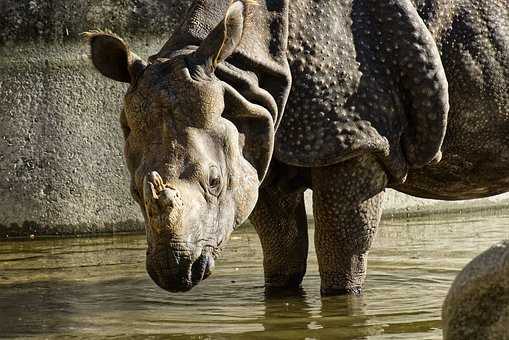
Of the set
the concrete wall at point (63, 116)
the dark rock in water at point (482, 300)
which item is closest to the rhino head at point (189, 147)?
the dark rock in water at point (482, 300)

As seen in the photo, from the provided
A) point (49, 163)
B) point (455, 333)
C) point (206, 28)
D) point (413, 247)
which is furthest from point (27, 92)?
point (455, 333)

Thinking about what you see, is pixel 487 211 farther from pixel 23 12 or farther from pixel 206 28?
pixel 206 28

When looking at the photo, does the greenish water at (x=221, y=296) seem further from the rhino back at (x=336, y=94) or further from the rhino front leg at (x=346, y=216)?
the rhino back at (x=336, y=94)

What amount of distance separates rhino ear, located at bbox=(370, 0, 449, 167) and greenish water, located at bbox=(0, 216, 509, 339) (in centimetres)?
81

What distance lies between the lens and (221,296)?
6.60 metres

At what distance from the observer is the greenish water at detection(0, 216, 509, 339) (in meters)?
5.55

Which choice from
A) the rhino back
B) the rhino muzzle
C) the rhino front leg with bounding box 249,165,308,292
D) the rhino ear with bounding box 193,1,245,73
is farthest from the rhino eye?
the rhino front leg with bounding box 249,165,308,292

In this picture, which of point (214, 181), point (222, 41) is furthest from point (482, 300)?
point (222, 41)

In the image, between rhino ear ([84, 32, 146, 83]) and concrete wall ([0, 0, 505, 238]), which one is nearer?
rhino ear ([84, 32, 146, 83])

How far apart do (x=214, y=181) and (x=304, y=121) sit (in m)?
0.84

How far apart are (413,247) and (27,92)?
10.1 ft

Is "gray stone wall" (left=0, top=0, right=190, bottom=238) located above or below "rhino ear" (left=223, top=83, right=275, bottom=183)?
below

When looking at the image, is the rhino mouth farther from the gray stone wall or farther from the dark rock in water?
the gray stone wall

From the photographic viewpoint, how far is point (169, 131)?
5254 mm
